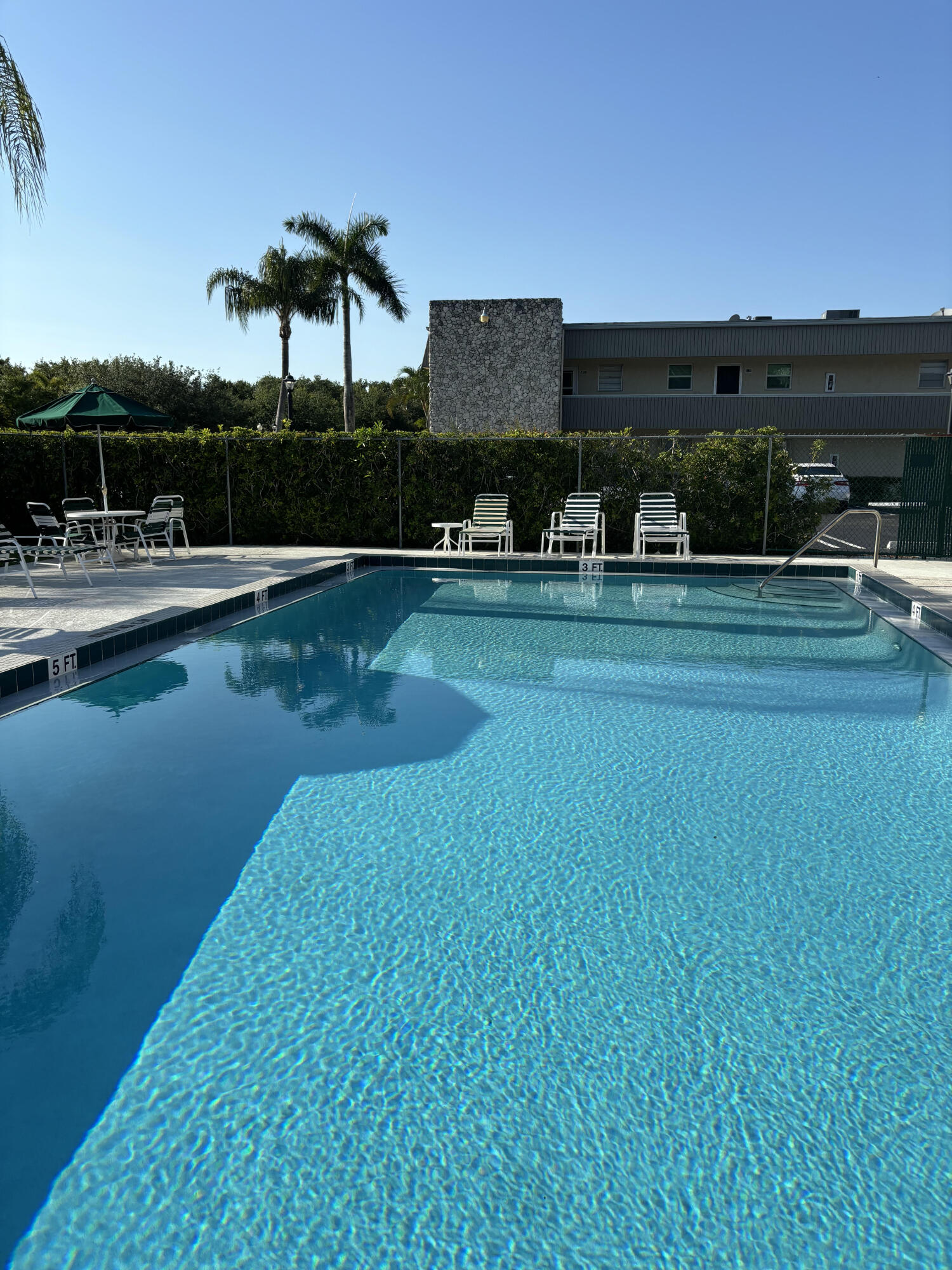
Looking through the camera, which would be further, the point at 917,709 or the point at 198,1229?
the point at 917,709

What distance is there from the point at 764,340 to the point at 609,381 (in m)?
4.75

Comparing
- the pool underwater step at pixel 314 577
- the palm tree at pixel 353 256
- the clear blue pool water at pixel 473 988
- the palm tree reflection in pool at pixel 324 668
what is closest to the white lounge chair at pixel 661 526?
the pool underwater step at pixel 314 577

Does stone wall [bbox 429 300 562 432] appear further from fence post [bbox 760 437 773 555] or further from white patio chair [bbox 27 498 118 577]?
white patio chair [bbox 27 498 118 577]

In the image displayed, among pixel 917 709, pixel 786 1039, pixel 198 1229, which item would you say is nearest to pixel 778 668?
pixel 917 709

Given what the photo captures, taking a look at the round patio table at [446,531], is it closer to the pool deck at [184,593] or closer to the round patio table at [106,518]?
the pool deck at [184,593]

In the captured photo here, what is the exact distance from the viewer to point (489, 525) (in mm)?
13398

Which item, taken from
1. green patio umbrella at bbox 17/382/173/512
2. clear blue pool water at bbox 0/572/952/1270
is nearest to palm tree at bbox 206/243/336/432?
green patio umbrella at bbox 17/382/173/512

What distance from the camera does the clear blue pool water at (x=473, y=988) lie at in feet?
5.65

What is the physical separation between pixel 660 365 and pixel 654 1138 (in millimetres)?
27472

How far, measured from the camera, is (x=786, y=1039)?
2.28 metres

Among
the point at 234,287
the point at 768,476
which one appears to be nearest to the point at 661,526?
the point at 768,476

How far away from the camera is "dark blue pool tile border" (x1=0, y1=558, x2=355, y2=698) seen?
17.8 feet

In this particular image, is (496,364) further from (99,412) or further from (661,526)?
(99,412)

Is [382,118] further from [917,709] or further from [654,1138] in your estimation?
[654,1138]
